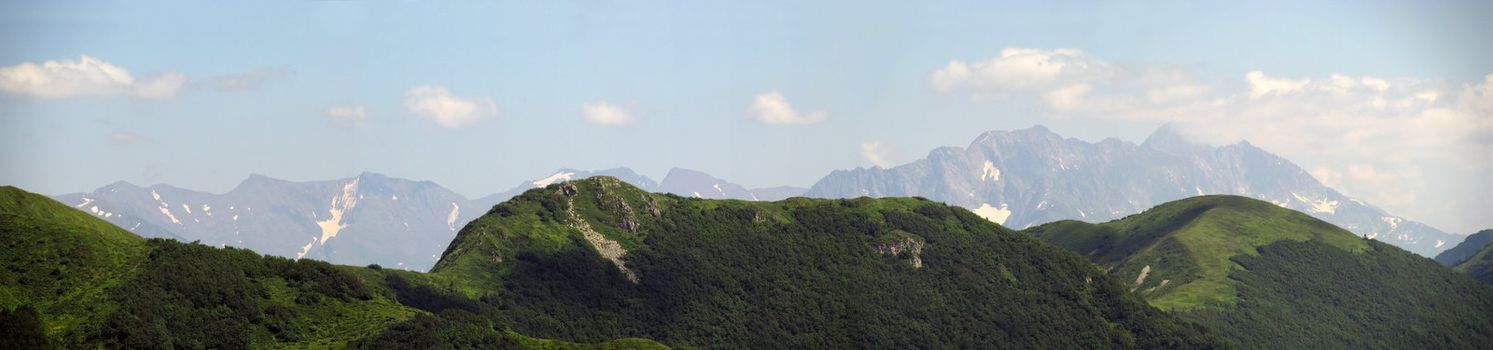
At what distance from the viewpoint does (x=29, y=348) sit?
19788cm

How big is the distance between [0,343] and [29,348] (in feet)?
17.0

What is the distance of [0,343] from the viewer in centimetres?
19338
